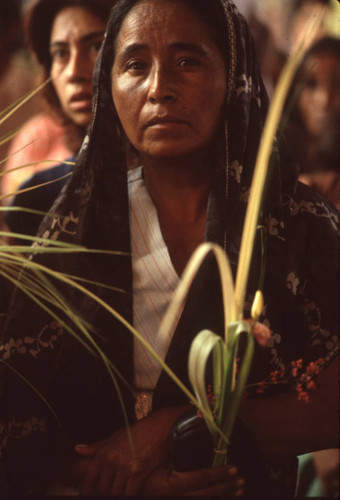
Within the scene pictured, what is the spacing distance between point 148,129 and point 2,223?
0.39 meters

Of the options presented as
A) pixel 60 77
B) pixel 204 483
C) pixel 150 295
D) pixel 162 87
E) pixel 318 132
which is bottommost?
pixel 204 483

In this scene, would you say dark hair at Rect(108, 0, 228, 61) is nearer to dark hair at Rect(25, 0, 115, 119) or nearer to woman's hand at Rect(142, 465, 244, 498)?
dark hair at Rect(25, 0, 115, 119)

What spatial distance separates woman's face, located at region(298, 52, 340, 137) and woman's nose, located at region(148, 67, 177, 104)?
253 millimetres

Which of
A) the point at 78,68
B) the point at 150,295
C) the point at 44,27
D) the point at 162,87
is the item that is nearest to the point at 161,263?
the point at 150,295

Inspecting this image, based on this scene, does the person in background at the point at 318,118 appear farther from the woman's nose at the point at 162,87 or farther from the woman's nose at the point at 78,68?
the woman's nose at the point at 78,68

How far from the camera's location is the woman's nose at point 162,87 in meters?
0.87

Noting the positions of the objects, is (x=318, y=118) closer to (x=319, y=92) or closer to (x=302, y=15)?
(x=319, y=92)

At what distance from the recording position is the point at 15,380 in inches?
37.8

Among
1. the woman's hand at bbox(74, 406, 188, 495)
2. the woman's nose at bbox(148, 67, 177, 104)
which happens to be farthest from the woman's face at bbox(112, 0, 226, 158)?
the woman's hand at bbox(74, 406, 188, 495)

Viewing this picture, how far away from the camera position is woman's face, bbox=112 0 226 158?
88 cm

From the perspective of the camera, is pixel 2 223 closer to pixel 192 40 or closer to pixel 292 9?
pixel 192 40

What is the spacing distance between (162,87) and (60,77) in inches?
10.3

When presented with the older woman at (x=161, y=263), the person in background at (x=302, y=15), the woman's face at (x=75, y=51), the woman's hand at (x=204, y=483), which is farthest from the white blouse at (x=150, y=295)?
the person in background at (x=302, y=15)

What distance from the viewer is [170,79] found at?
87 cm
